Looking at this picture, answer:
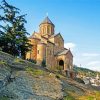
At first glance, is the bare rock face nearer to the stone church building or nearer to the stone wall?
the stone church building

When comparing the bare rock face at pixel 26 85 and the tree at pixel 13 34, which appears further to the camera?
the tree at pixel 13 34

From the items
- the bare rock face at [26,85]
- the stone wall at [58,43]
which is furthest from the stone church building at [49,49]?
the bare rock face at [26,85]

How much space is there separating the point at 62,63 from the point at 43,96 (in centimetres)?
3459

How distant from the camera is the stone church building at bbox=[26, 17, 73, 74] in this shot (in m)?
49.0

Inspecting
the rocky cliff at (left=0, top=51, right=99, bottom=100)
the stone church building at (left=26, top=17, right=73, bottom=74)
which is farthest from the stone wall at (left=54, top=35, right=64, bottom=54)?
the rocky cliff at (left=0, top=51, right=99, bottom=100)

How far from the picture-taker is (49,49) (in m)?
50.1

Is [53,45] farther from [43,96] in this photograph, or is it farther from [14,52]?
[43,96]

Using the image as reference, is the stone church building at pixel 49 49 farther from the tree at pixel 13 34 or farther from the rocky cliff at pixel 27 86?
the rocky cliff at pixel 27 86

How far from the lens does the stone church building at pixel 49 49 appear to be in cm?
4897

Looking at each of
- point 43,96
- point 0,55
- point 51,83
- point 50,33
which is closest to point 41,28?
point 50,33

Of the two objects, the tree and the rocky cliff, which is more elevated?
the tree

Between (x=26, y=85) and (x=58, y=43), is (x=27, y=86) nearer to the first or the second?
(x=26, y=85)

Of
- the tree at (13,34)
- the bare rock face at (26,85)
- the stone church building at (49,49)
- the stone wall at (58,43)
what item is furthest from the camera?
the stone wall at (58,43)

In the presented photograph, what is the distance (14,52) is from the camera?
36.7 meters
